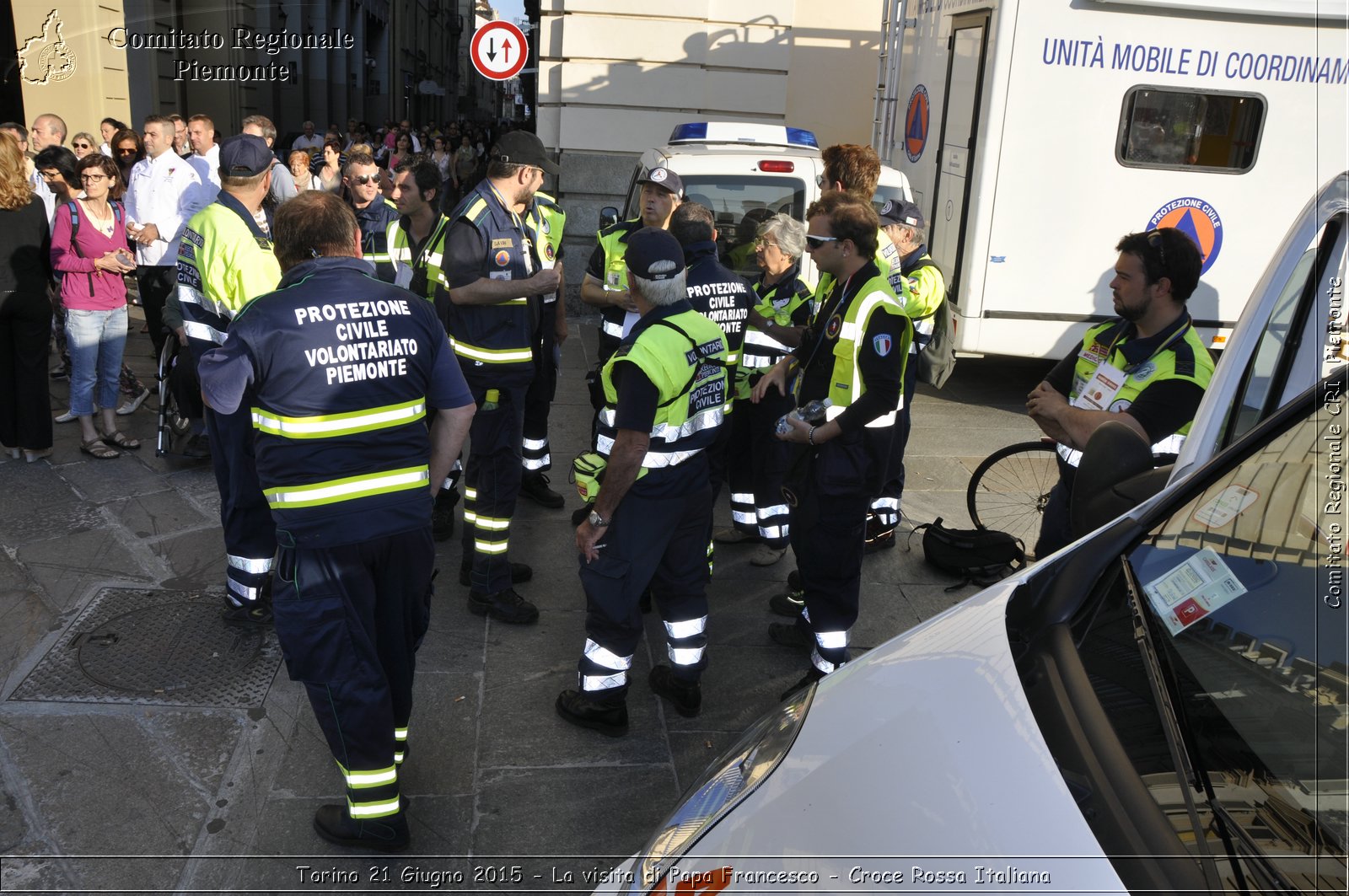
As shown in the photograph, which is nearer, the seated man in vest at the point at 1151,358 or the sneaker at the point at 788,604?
the seated man in vest at the point at 1151,358

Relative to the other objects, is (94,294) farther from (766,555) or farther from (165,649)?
(766,555)

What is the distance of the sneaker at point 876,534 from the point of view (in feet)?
19.8

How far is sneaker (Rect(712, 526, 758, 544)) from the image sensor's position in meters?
6.20

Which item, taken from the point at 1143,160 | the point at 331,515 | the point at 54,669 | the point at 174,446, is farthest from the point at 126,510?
the point at 1143,160

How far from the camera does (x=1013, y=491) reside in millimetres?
6484

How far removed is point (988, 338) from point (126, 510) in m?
6.45

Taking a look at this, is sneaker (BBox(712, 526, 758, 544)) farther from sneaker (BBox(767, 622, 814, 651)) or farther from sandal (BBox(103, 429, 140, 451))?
sandal (BBox(103, 429, 140, 451))

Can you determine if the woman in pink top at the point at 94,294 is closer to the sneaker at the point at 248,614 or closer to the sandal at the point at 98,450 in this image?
the sandal at the point at 98,450

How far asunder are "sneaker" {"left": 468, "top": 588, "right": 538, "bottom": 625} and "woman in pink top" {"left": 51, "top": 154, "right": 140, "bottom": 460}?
3.32 meters

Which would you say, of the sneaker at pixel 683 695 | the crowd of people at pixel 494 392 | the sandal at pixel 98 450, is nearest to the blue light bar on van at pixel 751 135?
the crowd of people at pixel 494 392

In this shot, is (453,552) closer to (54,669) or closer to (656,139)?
(54,669)

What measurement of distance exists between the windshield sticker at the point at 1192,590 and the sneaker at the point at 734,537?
4021 mm

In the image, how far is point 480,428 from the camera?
5109 millimetres

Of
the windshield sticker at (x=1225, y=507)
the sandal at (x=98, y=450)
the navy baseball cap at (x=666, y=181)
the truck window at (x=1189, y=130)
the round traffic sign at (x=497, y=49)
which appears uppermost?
the round traffic sign at (x=497, y=49)
